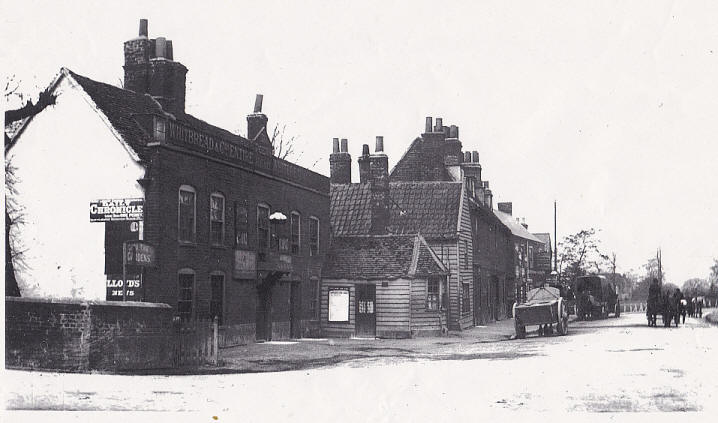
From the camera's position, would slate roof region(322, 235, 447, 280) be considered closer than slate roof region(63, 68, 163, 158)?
No

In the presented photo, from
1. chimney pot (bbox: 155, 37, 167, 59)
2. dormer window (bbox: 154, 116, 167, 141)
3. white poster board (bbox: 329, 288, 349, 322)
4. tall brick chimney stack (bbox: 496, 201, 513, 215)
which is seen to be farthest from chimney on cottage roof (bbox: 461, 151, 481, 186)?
tall brick chimney stack (bbox: 496, 201, 513, 215)

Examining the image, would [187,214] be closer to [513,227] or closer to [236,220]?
[236,220]

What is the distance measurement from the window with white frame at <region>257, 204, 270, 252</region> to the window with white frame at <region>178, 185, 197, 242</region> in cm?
381

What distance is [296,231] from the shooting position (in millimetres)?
25734

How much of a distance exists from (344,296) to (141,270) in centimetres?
1204

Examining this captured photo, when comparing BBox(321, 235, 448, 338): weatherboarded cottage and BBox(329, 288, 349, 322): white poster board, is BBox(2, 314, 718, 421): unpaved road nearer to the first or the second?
BBox(321, 235, 448, 338): weatherboarded cottage

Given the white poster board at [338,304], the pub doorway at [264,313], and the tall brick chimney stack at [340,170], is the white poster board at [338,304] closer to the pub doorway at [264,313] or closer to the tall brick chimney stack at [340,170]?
the pub doorway at [264,313]

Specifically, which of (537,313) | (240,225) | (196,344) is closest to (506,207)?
(537,313)

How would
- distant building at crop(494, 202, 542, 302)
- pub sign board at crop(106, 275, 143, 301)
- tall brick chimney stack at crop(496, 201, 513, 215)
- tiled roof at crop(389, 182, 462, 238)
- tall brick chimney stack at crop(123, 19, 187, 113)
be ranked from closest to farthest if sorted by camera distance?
pub sign board at crop(106, 275, 143, 301), tall brick chimney stack at crop(123, 19, 187, 113), tiled roof at crop(389, 182, 462, 238), distant building at crop(494, 202, 542, 302), tall brick chimney stack at crop(496, 201, 513, 215)

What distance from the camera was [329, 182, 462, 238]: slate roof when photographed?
2523 cm

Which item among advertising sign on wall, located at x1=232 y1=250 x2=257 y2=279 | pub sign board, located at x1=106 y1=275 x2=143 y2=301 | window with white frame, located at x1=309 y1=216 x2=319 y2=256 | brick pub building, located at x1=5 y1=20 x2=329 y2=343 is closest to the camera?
brick pub building, located at x1=5 y1=20 x2=329 y2=343

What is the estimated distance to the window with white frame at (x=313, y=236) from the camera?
2659cm

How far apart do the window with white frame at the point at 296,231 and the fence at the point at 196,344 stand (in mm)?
8929

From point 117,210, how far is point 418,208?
12156 millimetres
